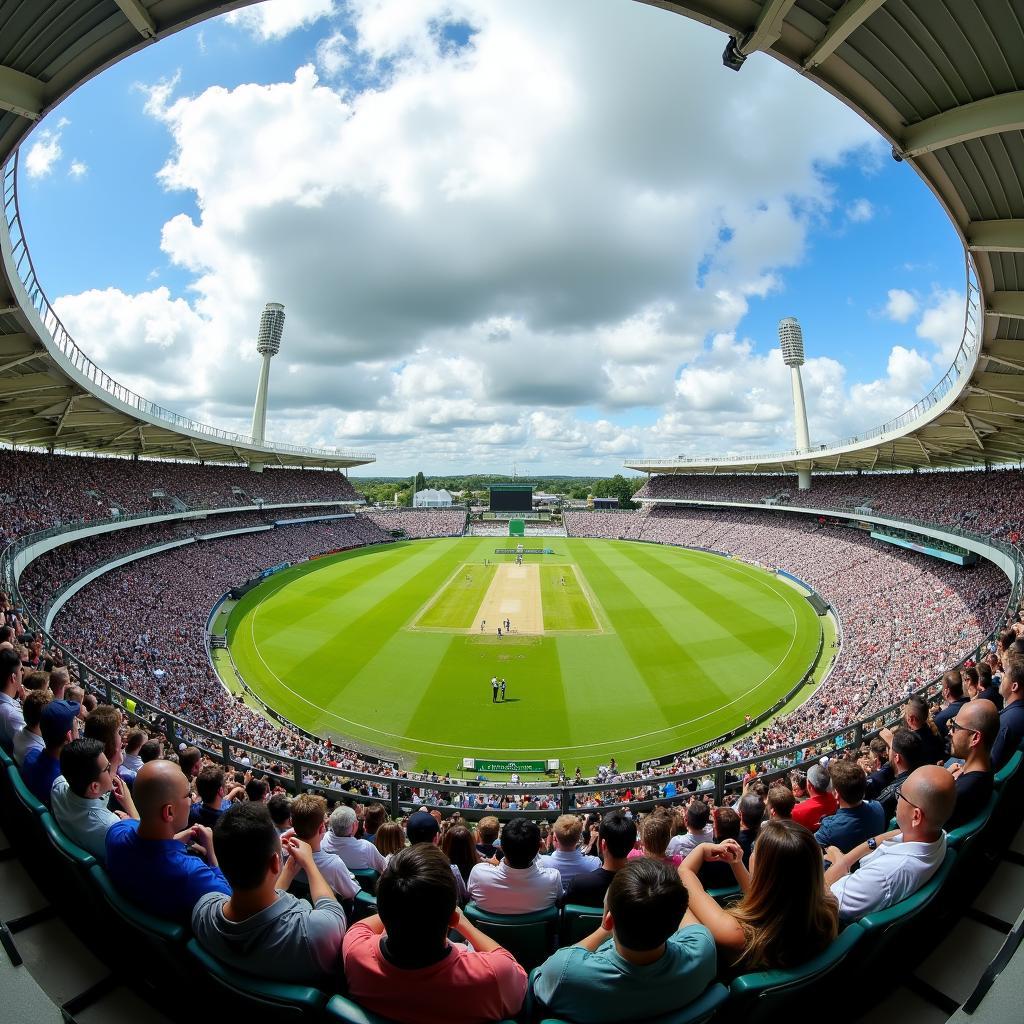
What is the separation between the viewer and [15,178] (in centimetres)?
1180

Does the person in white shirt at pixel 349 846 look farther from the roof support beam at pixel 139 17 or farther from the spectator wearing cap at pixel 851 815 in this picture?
the roof support beam at pixel 139 17

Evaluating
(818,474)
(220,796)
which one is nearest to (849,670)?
(220,796)

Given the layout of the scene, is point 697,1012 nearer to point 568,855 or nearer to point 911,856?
point 911,856

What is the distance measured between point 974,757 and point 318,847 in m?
4.97

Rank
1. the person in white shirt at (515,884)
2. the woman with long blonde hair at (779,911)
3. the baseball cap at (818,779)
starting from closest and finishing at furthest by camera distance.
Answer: the woman with long blonde hair at (779,911) → the person in white shirt at (515,884) → the baseball cap at (818,779)

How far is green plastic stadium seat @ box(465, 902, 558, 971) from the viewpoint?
3488 millimetres

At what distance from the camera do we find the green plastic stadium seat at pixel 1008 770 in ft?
13.5

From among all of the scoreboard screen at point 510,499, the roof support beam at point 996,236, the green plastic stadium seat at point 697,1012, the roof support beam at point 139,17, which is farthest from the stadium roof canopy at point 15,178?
the scoreboard screen at point 510,499

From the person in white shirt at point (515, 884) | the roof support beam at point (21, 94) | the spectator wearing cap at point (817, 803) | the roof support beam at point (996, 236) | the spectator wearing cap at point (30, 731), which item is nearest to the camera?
the person in white shirt at point (515, 884)

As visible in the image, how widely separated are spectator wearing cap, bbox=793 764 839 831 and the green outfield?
14.8m

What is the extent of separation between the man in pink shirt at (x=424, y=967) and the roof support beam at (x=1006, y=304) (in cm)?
1710

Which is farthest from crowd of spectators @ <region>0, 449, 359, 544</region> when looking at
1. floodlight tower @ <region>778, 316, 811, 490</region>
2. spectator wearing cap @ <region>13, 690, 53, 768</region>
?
floodlight tower @ <region>778, 316, 811, 490</region>

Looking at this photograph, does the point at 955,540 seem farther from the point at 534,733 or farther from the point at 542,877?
the point at 542,877

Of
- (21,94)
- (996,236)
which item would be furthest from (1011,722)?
(21,94)
